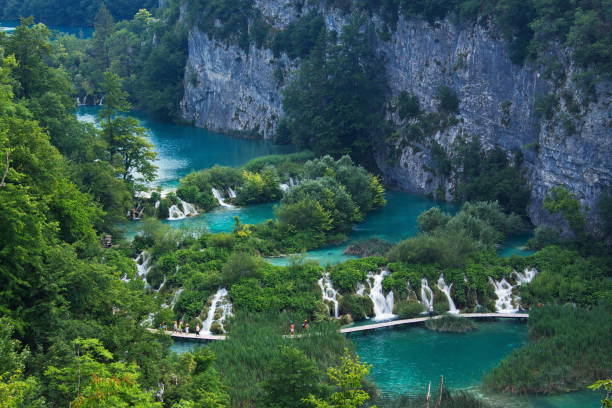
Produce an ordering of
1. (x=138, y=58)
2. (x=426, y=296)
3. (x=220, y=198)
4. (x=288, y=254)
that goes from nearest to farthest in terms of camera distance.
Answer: (x=426, y=296), (x=288, y=254), (x=220, y=198), (x=138, y=58)

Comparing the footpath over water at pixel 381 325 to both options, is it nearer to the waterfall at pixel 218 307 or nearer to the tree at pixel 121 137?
the waterfall at pixel 218 307

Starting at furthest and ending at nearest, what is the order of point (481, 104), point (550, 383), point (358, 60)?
point (358, 60) → point (481, 104) → point (550, 383)

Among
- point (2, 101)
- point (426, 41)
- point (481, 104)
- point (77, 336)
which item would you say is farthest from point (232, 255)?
point (426, 41)

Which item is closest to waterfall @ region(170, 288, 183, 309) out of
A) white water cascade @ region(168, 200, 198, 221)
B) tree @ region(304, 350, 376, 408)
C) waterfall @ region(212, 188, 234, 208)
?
tree @ region(304, 350, 376, 408)

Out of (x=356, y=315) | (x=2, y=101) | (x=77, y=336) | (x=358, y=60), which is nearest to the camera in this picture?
(x=77, y=336)

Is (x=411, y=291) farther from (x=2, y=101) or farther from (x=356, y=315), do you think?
(x=2, y=101)

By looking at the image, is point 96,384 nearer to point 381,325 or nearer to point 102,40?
point 381,325

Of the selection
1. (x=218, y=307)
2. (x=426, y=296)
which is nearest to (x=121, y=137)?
(x=218, y=307)
